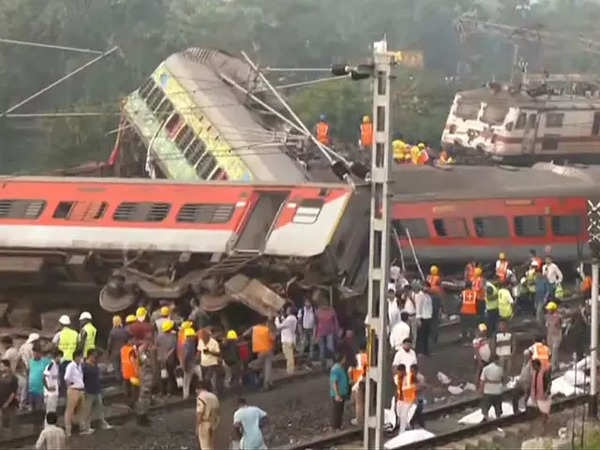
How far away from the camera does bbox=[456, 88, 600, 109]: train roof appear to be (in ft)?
139

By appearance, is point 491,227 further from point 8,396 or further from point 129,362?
point 8,396

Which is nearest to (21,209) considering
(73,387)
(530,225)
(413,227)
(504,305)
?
(413,227)

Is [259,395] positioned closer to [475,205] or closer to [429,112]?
[475,205]

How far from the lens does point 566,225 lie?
2900 cm

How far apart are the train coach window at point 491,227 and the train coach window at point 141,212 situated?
6.66 metres

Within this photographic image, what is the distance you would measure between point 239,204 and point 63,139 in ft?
105

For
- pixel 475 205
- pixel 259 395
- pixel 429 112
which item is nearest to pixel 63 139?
pixel 429 112

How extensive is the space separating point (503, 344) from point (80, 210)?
9.11 metres

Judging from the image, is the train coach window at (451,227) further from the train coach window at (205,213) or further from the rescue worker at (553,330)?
the rescue worker at (553,330)

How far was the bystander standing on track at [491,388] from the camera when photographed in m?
17.5

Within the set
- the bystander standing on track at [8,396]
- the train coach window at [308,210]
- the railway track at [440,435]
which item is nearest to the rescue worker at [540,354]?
the railway track at [440,435]

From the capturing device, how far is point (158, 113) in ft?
107

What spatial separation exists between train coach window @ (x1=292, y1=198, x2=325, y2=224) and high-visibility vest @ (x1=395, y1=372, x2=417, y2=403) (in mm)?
6517

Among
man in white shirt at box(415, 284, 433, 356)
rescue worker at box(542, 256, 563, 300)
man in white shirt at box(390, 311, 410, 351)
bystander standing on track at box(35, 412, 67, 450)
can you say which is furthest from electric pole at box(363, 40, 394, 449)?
rescue worker at box(542, 256, 563, 300)
